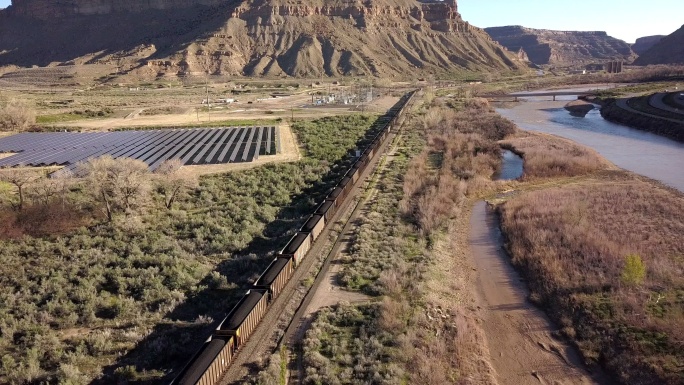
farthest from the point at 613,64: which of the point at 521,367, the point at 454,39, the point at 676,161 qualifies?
the point at 521,367

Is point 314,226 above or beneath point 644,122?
beneath

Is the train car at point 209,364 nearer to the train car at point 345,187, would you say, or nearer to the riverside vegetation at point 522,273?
the riverside vegetation at point 522,273

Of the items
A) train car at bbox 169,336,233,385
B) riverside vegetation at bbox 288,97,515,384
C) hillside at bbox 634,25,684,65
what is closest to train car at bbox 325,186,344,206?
riverside vegetation at bbox 288,97,515,384

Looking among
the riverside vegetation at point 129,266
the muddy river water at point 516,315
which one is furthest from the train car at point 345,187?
the muddy river water at point 516,315

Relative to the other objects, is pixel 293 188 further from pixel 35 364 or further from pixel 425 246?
pixel 35 364

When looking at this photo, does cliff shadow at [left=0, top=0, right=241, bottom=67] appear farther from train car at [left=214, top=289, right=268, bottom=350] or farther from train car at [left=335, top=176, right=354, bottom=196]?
train car at [left=214, top=289, right=268, bottom=350]

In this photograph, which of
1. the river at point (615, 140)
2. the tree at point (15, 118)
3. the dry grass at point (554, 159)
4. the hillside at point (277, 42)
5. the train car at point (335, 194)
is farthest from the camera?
the hillside at point (277, 42)

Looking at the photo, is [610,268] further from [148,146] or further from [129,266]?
[148,146]

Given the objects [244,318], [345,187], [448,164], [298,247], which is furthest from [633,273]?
[448,164]
